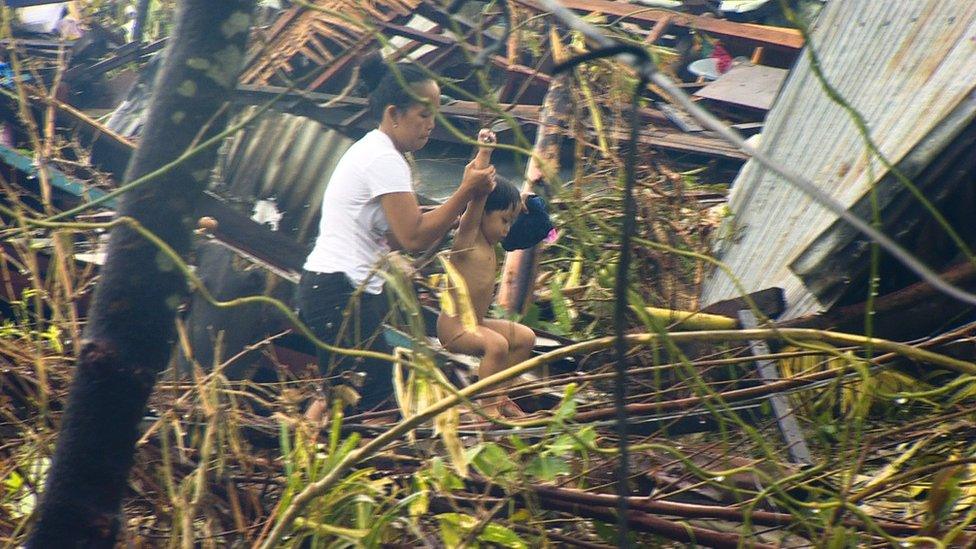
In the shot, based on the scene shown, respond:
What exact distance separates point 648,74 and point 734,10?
244 inches

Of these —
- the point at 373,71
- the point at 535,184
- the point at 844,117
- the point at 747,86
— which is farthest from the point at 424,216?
the point at 747,86

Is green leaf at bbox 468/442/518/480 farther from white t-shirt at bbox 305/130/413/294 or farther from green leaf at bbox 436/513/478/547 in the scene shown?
white t-shirt at bbox 305/130/413/294

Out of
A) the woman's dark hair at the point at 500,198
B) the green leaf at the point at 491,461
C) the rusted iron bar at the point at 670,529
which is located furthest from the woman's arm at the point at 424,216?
the rusted iron bar at the point at 670,529

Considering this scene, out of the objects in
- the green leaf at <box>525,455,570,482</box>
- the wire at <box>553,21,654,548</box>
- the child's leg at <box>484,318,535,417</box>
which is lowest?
the child's leg at <box>484,318,535,417</box>

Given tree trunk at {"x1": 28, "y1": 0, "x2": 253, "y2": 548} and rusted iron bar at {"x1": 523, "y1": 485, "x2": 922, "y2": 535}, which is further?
rusted iron bar at {"x1": 523, "y1": 485, "x2": 922, "y2": 535}

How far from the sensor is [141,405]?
2078 millimetres

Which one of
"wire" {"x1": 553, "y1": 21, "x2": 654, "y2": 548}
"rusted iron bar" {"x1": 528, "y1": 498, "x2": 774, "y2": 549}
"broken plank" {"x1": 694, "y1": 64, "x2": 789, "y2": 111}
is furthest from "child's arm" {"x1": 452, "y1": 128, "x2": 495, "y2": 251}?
"broken plank" {"x1": 694, "y1": 64, "x2": 789, "y2": 111}

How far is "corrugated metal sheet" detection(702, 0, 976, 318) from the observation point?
3.45m

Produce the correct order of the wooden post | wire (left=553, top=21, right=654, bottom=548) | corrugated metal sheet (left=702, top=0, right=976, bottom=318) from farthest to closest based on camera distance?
1. the wooden post
2. corrugated metal sheet (left=702, top=0, right=976, bottom=318)
3. wire (left=553, top=21, right=654, bottom=548)

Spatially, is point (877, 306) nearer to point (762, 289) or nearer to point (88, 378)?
point (762, 289)

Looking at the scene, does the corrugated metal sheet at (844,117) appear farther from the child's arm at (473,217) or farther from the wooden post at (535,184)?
the child's arm at (473,217)

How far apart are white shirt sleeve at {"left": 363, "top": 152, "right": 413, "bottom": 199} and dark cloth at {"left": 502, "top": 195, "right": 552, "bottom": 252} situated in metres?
0.63

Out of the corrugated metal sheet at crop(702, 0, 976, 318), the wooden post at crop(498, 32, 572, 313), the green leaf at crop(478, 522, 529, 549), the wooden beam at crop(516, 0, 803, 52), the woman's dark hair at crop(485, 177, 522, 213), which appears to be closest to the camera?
the green leaf at crop(478, 522, 529, 549)

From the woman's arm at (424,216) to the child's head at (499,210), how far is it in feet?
0.58
